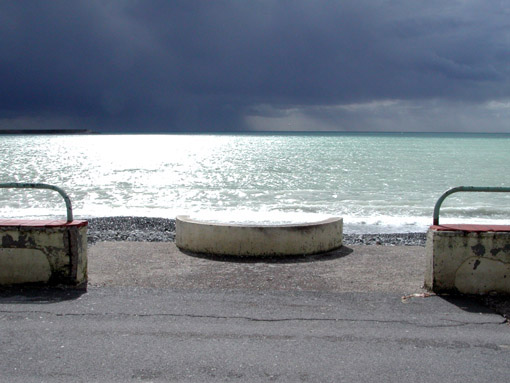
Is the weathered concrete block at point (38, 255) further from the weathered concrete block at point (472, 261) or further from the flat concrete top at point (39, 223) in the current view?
the weathered concrete block at point (472, 261)

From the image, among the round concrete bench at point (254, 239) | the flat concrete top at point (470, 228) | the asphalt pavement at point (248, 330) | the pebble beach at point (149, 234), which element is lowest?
the pebble beach at point (149, 234)

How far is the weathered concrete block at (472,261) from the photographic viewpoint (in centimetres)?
585

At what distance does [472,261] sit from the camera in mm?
5867

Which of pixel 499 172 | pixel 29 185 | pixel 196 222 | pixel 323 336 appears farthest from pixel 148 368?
pixel 499 172

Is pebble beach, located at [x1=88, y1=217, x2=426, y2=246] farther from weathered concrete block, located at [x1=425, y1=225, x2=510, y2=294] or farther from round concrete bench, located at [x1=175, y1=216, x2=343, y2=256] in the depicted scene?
weathered concrete block, located at [x1=425, y1=225, x2=510, y2=294]

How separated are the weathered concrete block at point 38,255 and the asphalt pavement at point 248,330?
0.77 feet

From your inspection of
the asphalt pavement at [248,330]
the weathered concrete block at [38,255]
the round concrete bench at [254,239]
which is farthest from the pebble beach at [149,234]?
the asphalt pavement at [248,330]

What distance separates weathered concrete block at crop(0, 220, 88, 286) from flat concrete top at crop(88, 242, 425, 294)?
15.9 inches

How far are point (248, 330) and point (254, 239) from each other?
3064mm

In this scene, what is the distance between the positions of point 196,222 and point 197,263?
2.95 feet

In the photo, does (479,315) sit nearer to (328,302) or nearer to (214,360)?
(328,302)

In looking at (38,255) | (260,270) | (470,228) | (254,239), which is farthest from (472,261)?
(38,255)

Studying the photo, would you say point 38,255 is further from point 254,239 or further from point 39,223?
point 254,239

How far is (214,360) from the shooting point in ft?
13.7
